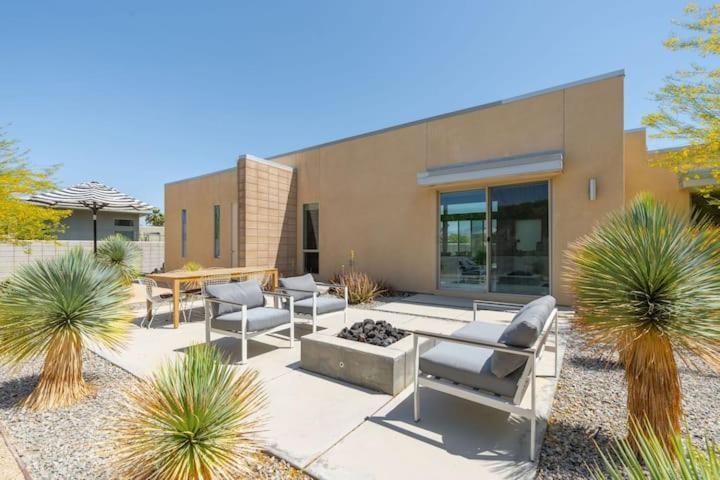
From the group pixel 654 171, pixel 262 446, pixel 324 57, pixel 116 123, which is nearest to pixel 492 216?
pixel 654 171

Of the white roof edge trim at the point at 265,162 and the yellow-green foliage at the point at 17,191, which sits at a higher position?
the white roof edge trim at the point at 265,162

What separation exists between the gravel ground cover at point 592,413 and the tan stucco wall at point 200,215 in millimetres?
10840

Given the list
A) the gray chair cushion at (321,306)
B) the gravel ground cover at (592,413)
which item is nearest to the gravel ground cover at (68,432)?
the gravel ground cover at (592,413)

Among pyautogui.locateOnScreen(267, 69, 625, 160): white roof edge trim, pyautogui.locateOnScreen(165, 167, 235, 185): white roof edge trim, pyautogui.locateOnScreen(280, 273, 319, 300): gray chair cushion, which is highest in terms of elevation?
pyautogui.locateOnScreen(267, 69, 625, 160): white roof edge trim

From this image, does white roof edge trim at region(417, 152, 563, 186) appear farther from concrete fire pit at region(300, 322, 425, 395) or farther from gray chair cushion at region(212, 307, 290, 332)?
gray chair cushion at region(212, 307, 290, 332)

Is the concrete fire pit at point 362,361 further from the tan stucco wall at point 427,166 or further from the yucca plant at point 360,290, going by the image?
the tan stucco wall at point 427,166

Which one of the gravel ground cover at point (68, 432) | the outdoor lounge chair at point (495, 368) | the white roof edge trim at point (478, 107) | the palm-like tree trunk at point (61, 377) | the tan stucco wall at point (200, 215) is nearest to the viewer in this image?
the gravel ground cover at point (68, 432)

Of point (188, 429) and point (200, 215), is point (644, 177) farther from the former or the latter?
point (200, 215)

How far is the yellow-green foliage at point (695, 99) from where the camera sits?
17.7 ft

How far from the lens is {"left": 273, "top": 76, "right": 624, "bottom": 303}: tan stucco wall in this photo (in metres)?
6.82

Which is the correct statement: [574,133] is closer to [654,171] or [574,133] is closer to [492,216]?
[492,216]

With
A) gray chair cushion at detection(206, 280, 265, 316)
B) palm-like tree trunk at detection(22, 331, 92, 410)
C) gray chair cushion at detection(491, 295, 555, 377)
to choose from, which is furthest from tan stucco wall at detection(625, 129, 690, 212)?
palm-like tree trunk at detection(22, 331, 92, 410)

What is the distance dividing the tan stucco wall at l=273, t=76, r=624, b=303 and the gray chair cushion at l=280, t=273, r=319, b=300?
13.3ft

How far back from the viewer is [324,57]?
9.20 metres
